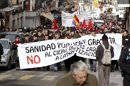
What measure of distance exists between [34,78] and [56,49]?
2117 millimetres

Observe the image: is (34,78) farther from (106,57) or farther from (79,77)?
(79,77)

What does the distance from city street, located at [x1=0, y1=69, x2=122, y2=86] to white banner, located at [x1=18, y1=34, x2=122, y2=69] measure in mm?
558

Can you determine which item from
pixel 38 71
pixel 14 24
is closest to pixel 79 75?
pixel 38 71

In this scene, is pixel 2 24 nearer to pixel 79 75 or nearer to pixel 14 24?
pixel 14 24

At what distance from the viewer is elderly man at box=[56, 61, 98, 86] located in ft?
16.9

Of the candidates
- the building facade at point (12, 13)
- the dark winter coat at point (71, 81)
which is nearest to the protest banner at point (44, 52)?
the dark winter coat at point (71, 81)

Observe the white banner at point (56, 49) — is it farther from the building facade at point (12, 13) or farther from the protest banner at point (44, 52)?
the building facade at point (12, 13)

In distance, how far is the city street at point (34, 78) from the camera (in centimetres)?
1641

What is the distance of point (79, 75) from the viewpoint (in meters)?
5.16

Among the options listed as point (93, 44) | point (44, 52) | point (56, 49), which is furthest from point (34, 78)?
point (93, 44)

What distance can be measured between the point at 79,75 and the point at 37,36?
16829mm

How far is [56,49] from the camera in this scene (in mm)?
19750

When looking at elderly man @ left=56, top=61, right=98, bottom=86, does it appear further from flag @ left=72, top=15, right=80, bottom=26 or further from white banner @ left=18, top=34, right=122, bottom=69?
flag @ left=72, top=15, right=80, bottom=26

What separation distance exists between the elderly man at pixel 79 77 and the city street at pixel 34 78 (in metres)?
10.8
